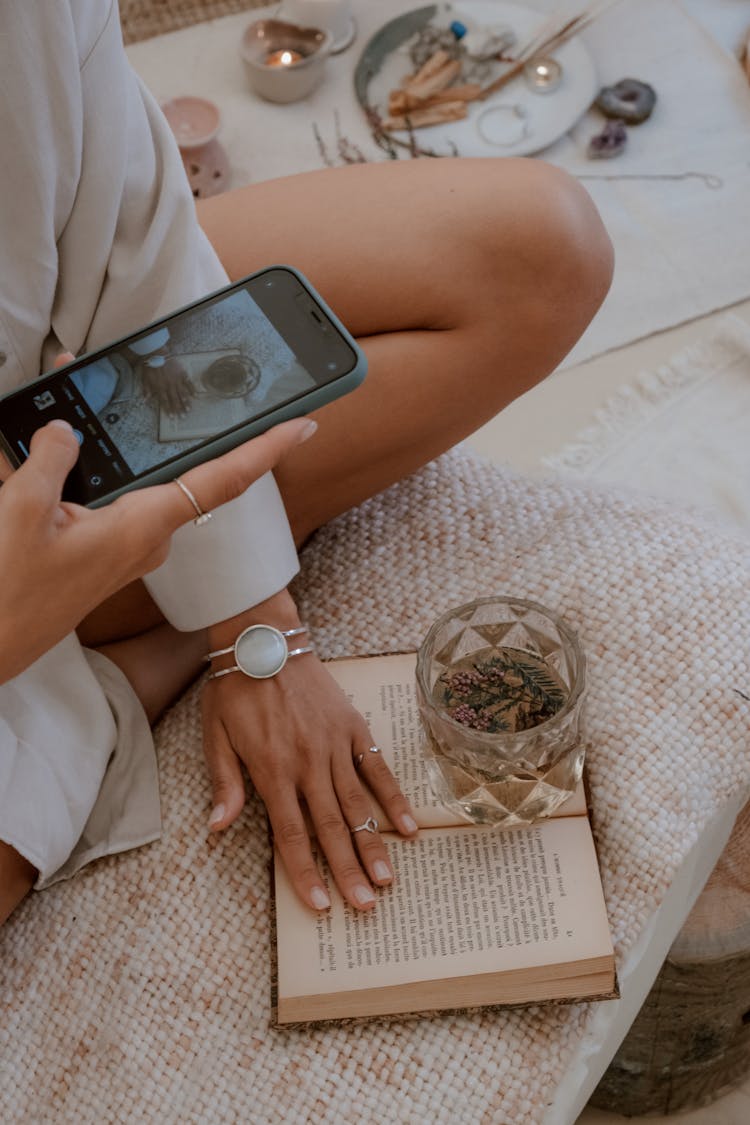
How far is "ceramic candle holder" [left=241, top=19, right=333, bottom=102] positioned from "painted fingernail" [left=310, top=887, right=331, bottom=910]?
125 cm

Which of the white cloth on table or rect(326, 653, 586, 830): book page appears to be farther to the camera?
the white cloth on table

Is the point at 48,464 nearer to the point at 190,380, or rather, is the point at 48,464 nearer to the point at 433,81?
the point at 190,380

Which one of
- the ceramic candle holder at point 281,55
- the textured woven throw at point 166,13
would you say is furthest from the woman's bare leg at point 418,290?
the textured woven throw at point 166,13

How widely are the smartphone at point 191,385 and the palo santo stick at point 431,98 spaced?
973mm

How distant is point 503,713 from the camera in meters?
0.66

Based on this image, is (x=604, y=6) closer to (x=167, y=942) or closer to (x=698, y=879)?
(x=698, y=879)


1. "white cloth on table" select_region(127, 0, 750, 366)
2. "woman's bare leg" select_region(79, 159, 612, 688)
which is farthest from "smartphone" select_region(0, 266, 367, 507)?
"white cloth on table" select_region(127, 0, 750, 366)

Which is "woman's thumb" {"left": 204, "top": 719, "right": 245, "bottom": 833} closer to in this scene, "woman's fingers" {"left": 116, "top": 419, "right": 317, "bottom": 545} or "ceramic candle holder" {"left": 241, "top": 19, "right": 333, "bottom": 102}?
"woman's fingers" {"left": 116, "top": 419, "right": 317, "bottom": 545}

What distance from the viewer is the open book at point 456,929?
630 millimetres

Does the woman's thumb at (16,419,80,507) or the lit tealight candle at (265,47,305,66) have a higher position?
the woman's thumb at (16,419,80,507)

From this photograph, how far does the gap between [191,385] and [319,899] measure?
0.31m

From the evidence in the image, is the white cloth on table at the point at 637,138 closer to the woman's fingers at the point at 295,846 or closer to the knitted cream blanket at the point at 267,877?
the knitted cream blanket at the point at 267,877

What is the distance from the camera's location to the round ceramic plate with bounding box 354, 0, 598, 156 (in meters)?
1.51

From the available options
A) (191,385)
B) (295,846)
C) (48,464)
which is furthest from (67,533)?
→ (295,846)
